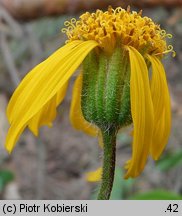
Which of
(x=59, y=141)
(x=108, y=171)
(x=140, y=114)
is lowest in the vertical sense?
(x=59, y=141)

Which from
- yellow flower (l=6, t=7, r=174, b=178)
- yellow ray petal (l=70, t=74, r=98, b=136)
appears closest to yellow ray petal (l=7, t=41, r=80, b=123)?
yellow flower (l=6, t=7, r=174, b=178)

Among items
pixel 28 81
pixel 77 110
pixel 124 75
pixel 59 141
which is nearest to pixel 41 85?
pixel 28 81

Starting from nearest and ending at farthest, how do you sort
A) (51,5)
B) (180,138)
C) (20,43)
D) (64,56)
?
1. (64,56)
2. (51,5)
3. (180,138)
4. (20,43)

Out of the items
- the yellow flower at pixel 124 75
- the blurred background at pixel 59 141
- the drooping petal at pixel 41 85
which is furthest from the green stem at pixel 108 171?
the blurred background at pixel 59 141

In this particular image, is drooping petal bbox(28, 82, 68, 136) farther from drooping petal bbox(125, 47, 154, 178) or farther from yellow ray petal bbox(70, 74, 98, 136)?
drooping petal bbox(125, 47, 154, 178)

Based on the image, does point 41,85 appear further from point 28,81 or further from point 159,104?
point 159,104

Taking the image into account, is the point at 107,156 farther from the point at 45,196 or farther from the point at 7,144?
the point at 45,196
